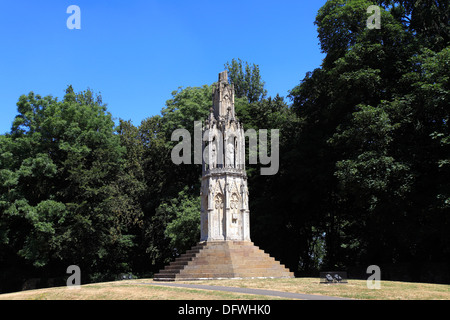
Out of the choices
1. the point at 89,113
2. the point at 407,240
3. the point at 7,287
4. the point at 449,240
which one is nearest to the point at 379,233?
the point at 407,240

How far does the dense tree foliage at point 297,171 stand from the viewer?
2192 cm

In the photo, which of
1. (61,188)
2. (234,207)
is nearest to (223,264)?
(234,207)

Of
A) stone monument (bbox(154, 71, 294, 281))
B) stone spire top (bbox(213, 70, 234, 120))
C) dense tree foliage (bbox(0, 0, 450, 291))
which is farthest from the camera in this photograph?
stone spire top (bbox(213, 70, 234, 120))

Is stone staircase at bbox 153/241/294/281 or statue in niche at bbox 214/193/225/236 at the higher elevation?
statue in niche at bbox 214/193/225/236

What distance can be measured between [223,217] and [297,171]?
30.2 ft

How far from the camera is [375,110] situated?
72.9 feet

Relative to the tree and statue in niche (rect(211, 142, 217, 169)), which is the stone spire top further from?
the tree

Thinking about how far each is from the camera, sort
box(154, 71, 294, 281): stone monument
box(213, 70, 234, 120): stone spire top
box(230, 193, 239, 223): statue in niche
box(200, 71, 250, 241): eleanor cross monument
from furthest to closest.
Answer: box(213, 70, 234, 120): stone spire top → box(230, 193, 239, 223): statue in niche → box(200, 71, 250, 241): eleanor cross monument → box(154, 71, 294, 281): stone monument

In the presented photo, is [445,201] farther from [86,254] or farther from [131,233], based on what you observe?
[131,233]

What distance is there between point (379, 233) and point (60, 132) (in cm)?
2593

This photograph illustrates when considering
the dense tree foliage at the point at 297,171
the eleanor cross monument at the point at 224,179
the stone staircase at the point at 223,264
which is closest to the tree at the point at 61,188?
the dense tree foliage at the point at 297,171

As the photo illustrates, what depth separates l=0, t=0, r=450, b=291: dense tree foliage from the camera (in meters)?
21.9

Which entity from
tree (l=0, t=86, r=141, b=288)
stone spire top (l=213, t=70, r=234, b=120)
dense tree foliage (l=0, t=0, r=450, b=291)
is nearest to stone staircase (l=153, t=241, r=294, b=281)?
dense tree foliage (l=0, t=0, r=450, b=291)

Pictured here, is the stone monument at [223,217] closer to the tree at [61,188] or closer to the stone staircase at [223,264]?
the stone staircase at [223,264]
